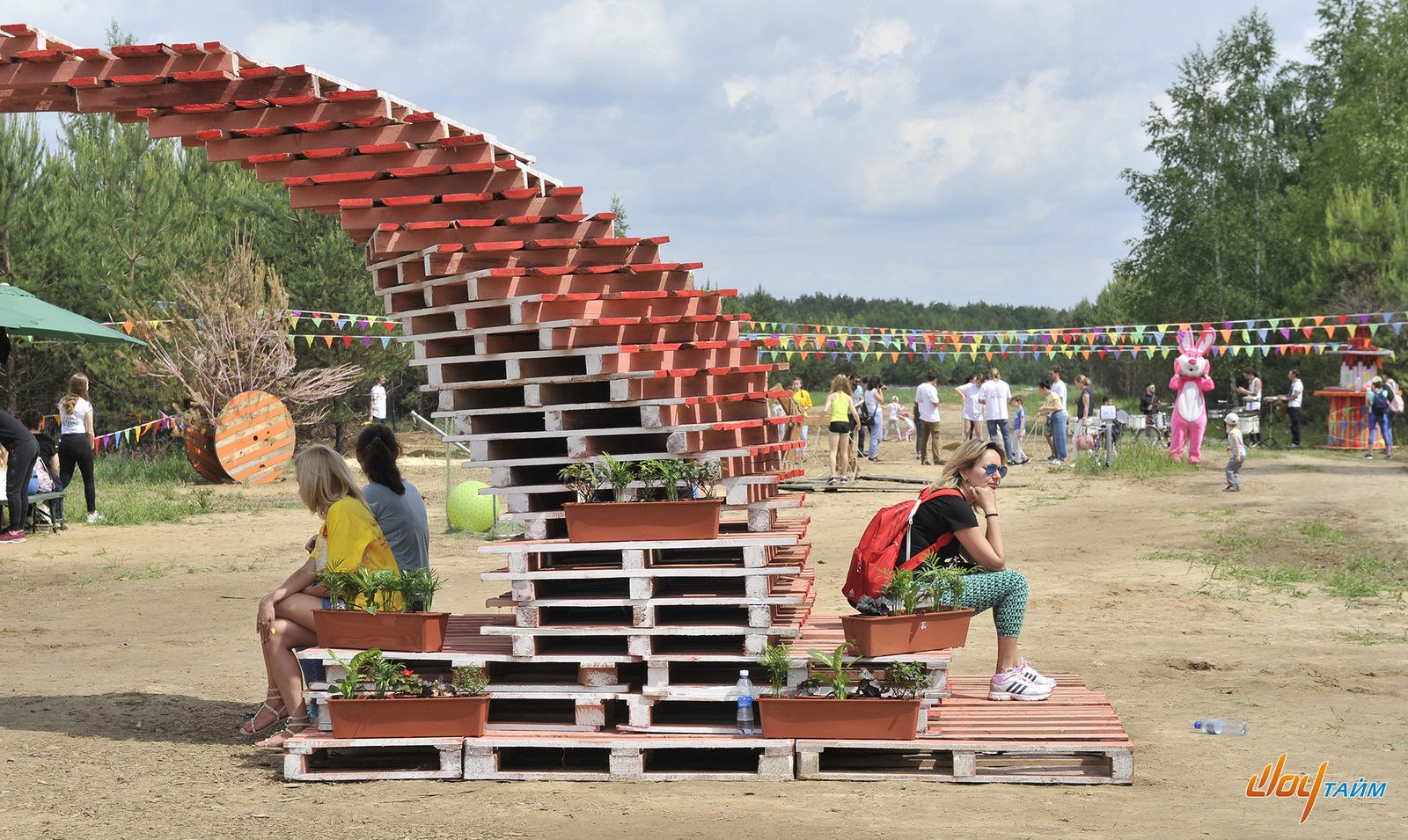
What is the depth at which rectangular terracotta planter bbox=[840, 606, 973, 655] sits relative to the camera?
18.4 ft

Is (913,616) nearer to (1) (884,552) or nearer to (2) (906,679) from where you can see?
(2) (906,679)

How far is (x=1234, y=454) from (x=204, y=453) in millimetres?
16210

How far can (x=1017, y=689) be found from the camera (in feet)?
20.3

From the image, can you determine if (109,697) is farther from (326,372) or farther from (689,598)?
(326,372)

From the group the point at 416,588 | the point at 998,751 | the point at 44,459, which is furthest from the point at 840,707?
the point at 44,459

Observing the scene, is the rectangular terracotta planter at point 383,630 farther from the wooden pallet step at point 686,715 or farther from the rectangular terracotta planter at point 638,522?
the wooden pallet step at point 686,715

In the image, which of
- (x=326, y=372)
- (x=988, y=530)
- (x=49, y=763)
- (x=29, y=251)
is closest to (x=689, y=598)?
(x=988, y=530)

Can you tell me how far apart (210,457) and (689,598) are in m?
17.8

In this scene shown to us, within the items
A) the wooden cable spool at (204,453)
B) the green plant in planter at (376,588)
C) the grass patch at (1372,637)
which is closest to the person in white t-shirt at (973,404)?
the wooden cable spool at (204,453)

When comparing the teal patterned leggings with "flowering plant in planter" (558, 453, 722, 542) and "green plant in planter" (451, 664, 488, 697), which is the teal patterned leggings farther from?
"green plant in planter" (451, 664, 488, 697)

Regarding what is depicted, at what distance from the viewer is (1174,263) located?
4038 cm

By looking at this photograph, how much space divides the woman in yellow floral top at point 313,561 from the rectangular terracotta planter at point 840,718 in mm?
2090

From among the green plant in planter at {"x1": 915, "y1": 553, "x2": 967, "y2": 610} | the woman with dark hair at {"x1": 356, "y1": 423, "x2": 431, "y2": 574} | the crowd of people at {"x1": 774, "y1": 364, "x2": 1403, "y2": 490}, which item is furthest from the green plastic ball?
the green plant in planter at {"x1": 915, "y1": 553, "x2": 967, "y2": 610}

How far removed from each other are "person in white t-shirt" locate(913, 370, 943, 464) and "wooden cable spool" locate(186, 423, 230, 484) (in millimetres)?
12407
